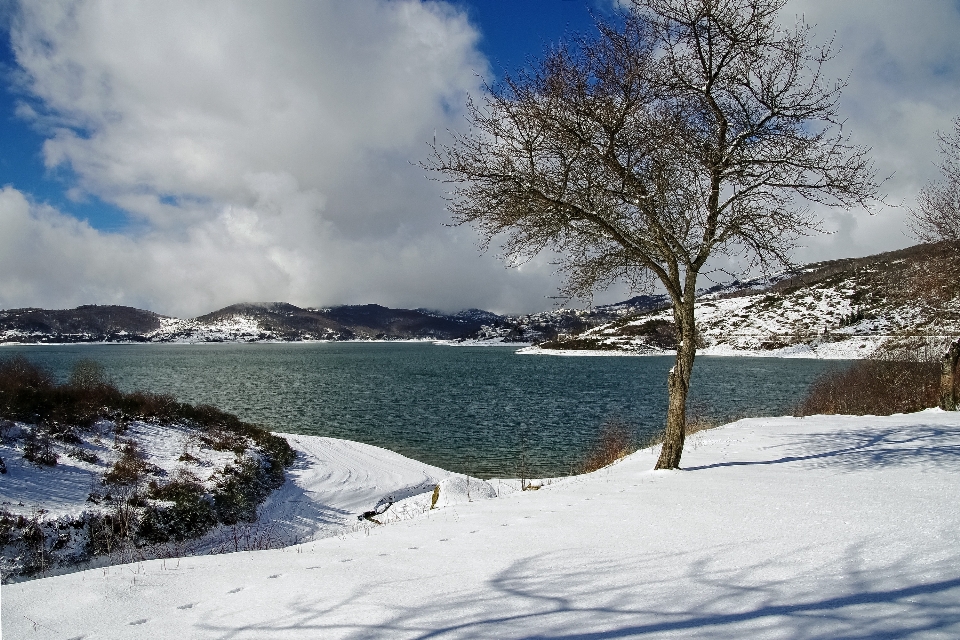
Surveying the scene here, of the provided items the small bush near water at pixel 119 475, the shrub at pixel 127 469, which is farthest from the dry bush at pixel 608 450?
the shrub at pixel 127 469

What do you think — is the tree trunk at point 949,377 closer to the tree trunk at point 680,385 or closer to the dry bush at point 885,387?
the dry bush at point 885,387

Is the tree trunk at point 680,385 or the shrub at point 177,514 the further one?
the shrub at point 177,514

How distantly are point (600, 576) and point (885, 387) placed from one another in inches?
1312

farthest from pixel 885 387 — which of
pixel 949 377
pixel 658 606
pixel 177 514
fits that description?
pixel 177 514

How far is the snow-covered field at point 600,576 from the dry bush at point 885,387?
74.2 feet

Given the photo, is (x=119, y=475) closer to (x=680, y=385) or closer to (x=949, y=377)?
(x=680, y=385)

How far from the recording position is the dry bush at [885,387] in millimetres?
26406

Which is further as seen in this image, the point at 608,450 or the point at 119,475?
the point at 608,450

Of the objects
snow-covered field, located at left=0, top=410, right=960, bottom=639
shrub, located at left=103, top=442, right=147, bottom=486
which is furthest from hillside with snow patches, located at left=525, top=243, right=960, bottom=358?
shrub, located at left=103, top=442, right=147, bottom=486

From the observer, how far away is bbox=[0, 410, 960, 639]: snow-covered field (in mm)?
3729

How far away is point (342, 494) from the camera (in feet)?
64.2

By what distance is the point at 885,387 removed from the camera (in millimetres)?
29781

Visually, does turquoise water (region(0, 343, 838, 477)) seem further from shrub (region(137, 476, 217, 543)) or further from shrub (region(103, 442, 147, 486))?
shrub (region(103, 442, 147, 486))

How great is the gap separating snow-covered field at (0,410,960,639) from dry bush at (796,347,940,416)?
22.6 metres
